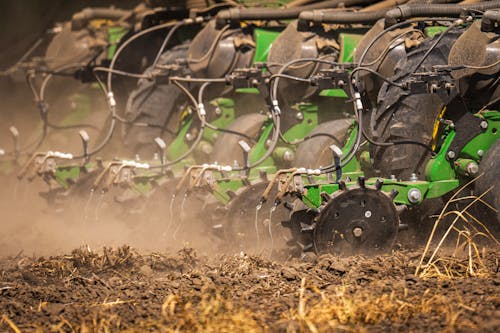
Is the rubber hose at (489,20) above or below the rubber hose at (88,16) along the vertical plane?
above

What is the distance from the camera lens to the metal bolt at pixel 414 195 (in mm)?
7199

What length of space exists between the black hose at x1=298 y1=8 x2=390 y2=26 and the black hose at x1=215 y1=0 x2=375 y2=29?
2.20ft

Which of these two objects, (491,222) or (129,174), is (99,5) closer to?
(129,174)

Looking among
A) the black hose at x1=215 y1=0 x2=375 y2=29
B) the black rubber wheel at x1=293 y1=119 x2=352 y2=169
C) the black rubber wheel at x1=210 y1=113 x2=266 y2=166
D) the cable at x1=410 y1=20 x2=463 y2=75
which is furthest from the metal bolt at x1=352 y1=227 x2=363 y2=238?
the black hose at x1=215 y1=0 x2=375 y2=29

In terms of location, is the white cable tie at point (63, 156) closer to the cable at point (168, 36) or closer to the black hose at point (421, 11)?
the cable at point (168, 36)

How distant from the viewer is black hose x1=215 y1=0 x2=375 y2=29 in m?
10.3

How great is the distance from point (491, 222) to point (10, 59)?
10.6 m

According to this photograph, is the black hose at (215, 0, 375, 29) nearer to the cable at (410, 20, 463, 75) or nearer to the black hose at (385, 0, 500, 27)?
the black hose at (385, 0, 500, 27)

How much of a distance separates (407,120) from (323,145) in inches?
50.1

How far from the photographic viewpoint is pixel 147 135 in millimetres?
11273

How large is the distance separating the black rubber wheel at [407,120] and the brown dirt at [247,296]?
2.87 feet

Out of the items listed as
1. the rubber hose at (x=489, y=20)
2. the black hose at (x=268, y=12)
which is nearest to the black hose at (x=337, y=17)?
the black hose at (x=268, y=12)

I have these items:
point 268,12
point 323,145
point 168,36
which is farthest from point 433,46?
point 168,36

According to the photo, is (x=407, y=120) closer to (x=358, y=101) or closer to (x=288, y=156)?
(x=358, y=101)
